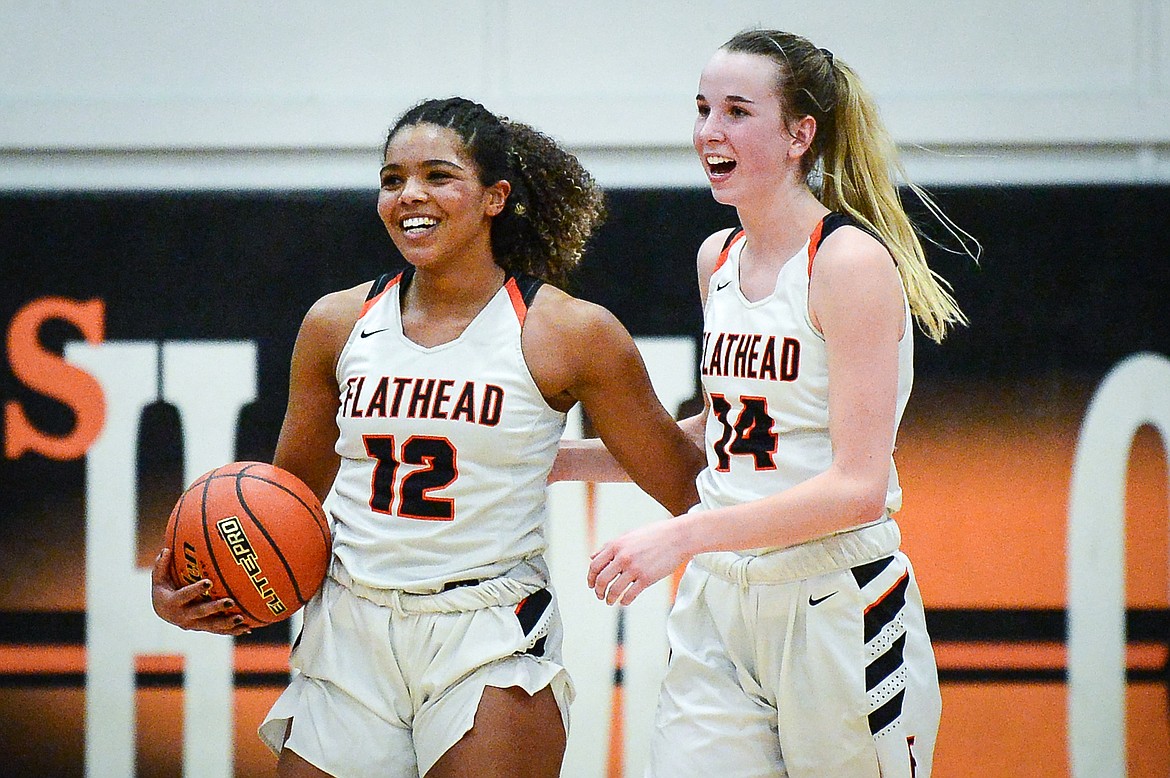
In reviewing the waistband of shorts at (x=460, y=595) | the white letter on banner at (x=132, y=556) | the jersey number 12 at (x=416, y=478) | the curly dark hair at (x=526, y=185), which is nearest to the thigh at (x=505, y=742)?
the waistband of shorts at (x=460, y=595)

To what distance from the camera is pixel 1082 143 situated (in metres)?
3.97

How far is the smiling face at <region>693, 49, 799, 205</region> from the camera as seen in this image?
2.19m

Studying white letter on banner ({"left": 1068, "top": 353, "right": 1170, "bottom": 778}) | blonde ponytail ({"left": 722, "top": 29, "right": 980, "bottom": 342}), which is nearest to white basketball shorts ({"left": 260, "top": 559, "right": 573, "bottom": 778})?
blonde ponytail ({"left": 722, "top": 29, "right": 980, "bottom": 342})

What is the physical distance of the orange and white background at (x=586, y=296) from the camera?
392cm

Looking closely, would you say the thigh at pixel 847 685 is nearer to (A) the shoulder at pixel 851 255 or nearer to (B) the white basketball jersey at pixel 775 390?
(B) the white basketball jersey at pixel 775 390

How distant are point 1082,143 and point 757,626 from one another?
250 centimetres

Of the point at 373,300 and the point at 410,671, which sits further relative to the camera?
the point at 373,300

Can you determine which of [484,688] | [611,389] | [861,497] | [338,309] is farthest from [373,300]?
[861,497]

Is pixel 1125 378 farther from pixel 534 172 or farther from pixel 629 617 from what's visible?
pixel 534 172

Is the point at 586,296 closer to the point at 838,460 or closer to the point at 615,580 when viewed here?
the point at 838,460

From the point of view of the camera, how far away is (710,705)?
7.07ft

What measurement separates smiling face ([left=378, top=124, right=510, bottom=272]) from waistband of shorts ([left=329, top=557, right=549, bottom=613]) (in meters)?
0.60

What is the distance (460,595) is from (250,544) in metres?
0.38

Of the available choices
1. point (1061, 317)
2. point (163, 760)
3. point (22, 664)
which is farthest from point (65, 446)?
point (1061, 317)
